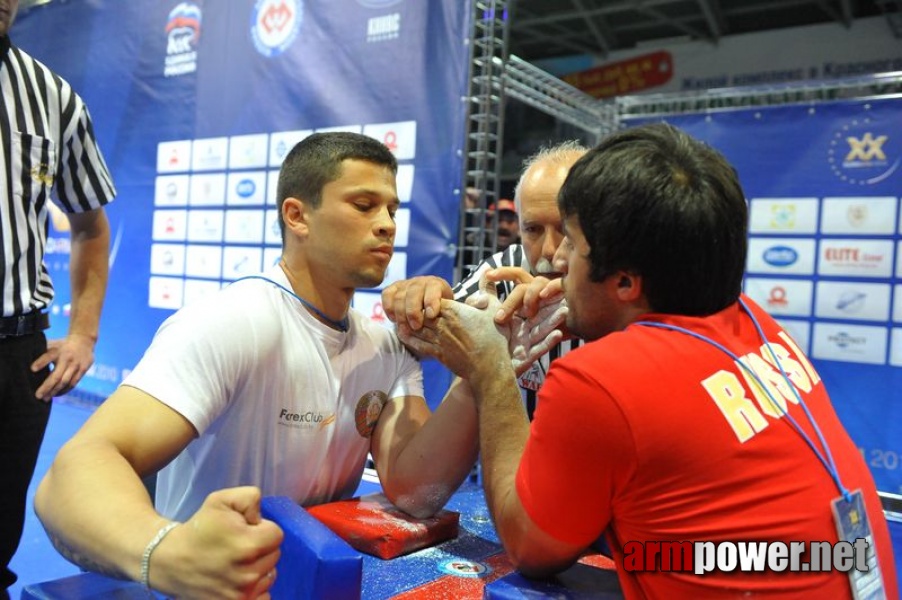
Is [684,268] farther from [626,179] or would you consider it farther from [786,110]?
[786,110]

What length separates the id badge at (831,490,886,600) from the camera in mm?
880

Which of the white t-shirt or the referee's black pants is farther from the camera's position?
the referee's black pants

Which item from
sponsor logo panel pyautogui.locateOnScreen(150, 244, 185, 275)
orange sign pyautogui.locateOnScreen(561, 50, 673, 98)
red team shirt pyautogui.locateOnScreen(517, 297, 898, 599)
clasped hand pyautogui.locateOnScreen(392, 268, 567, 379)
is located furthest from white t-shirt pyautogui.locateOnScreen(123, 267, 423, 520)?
orange sign pyautogui.locateOnScreen(561, 50, 673, 98)

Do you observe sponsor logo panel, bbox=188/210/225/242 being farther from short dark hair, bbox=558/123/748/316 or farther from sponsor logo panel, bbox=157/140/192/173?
short dark hair, bbox=558/123/748/316

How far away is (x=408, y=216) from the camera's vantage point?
10.2 ft

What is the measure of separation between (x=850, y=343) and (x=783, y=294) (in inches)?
15.4

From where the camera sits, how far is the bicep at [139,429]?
100cm

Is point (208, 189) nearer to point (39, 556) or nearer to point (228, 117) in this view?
point (228, 117)

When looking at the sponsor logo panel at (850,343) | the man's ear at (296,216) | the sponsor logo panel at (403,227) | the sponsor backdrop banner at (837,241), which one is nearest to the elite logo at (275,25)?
the sponsor logo panel at (403,227)

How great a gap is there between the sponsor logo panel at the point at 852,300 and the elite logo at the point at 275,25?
9.69 ft

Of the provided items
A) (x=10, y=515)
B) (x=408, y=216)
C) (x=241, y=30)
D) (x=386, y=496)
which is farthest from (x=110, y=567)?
(x=241, y=30)

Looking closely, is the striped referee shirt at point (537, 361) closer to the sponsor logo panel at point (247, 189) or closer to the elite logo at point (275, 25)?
the sponsor logo panel at point (247, 189)

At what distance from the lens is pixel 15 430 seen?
1.71 meters

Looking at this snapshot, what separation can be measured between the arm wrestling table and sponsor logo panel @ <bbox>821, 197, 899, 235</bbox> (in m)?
2.83
